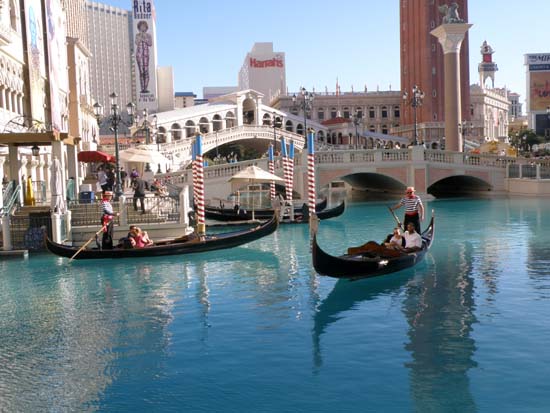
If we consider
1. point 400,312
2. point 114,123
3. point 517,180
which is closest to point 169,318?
point 400,312

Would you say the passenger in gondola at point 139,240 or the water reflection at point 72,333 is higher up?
the passenger in gondola at point 139,240

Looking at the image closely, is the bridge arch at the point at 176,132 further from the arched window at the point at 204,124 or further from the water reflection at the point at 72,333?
the water reflection at the point at 72,333

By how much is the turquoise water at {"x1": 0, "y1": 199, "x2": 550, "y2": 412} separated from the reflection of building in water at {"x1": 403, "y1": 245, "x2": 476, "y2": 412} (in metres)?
0.02

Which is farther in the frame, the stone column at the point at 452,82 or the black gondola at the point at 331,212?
the stone column at the point at 452,82

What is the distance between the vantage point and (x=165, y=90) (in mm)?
111500

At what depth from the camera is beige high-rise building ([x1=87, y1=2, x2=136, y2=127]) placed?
11069 centimetres

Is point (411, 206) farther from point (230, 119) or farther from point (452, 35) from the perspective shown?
point (230, 119)

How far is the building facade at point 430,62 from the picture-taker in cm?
6825

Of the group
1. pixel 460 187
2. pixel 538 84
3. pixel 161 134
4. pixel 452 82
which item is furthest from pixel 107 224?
pixel 538 84

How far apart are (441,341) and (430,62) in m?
64.3

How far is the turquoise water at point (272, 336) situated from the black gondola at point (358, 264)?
27 centimetres

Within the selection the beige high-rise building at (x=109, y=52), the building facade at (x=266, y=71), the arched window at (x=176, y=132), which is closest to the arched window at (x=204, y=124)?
the arched window at (x=176, y=132)

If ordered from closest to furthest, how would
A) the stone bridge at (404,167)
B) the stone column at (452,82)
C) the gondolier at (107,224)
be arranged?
the gondolier at (107,224) < the stone bridge at (404,167) < the stone column at (452,82)

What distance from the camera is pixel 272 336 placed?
904 cm
